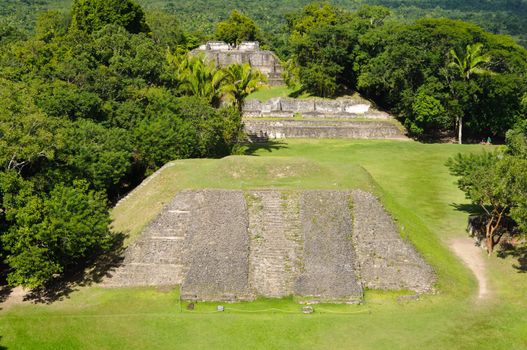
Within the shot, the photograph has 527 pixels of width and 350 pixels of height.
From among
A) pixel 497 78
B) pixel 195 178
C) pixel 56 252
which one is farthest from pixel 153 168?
pixel 497 78

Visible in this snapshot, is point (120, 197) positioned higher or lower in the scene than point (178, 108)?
Answer: lower

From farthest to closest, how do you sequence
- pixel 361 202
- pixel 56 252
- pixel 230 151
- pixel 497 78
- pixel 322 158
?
pixel 497 78 < pixel 322 158 < pixel 230 151 < pixel 361 202 < pixel 56 252

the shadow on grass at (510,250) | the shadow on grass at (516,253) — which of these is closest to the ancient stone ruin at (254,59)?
the shadow on grass at (510,250)

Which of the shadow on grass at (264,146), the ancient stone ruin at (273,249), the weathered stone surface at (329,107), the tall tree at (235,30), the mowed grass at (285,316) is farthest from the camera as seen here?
the tall tree at (235,30)

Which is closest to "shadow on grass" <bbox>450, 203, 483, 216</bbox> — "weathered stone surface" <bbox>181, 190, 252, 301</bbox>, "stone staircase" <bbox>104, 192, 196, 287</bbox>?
"weathered stone surface" <bbox>181, 190, 252, 301</bbox>

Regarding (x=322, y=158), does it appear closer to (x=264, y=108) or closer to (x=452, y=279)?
(x=264, y=108)

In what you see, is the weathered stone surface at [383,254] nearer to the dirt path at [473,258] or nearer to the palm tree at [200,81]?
the dirt path at [473,258]
